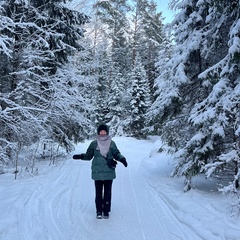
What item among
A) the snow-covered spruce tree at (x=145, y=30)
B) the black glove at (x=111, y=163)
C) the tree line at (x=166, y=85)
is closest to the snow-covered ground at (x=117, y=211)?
the tree line at (x=166, y=85)

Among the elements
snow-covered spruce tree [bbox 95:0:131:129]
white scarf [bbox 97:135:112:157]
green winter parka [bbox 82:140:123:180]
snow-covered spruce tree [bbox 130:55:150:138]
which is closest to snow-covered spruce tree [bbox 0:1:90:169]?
green winter parka [bbox 82:140:123:180]

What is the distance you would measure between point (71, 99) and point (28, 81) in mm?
1896

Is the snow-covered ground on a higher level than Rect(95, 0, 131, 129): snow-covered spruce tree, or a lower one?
lower

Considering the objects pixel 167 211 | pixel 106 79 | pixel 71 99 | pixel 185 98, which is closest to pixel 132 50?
pixel 106 79

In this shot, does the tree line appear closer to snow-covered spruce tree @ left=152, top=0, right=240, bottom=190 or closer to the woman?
snow-covered spruce tree @ left=152, top=0, right=240, bottom=190

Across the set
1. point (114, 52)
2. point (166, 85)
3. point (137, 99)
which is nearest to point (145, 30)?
point (114, 52)

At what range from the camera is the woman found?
17.2 feet

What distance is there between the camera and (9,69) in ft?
33.8

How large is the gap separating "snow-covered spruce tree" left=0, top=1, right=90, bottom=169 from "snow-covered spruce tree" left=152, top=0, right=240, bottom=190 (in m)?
4.07

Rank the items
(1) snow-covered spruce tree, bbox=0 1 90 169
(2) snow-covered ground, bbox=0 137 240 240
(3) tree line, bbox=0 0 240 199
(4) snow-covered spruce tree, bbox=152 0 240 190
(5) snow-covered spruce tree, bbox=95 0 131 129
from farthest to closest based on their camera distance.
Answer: (5) snow-covered spruce tree, bbox=95 0 131 129 → (1) snow-covered spruce tree, bbox=0 1 90 169 → (3) tree line, bbox=0 0 240 199 → (4) snow-covered spruce tree, bbox=152 0 240 190 → (2) snow-covered ground, bbox=0 137 240 240

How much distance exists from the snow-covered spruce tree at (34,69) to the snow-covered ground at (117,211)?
1.75 metres

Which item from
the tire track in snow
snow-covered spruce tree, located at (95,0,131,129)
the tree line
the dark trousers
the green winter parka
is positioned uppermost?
snow-covered spruce tree, located at (95,0,131,129)

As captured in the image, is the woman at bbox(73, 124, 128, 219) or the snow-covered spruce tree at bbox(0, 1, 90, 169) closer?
the woman at bbox(73, 124, 128, 219)

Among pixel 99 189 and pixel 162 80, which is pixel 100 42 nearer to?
pixel 162 80
